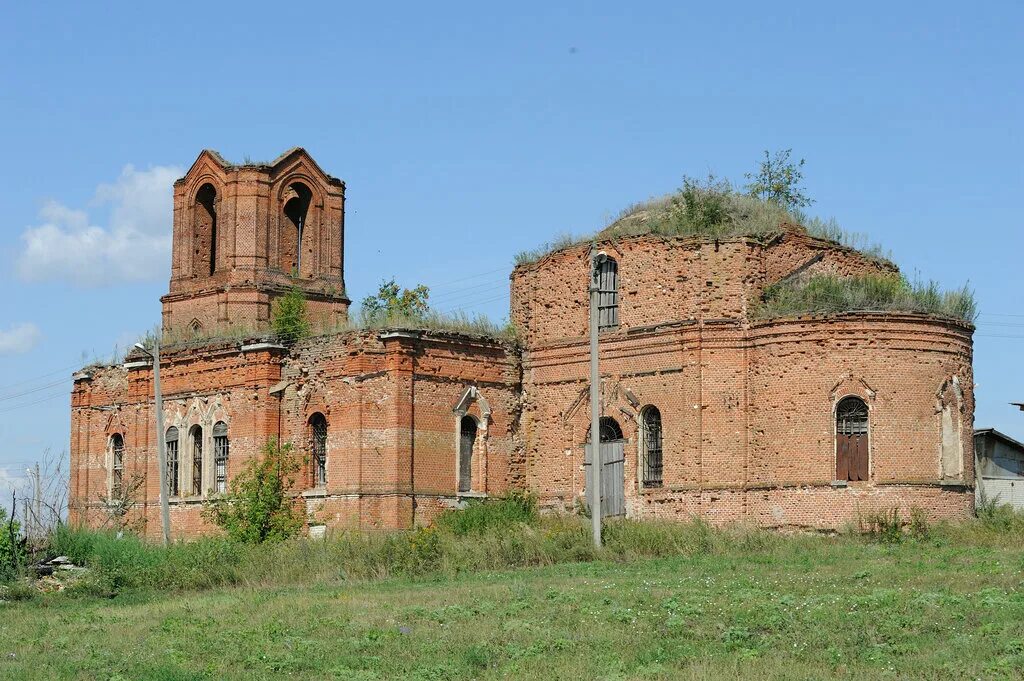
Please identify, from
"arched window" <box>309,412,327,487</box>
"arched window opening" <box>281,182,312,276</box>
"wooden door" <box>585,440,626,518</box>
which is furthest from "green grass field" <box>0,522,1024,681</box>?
"arched window opening" <box>281,182,312,276</box>

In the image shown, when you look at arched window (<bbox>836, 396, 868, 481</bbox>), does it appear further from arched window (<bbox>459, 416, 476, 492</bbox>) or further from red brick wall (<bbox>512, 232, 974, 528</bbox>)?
arched window (<bbox>459, 416, 476, 492</bbox>)

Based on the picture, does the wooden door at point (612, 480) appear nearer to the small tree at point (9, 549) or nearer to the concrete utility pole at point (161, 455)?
the concrete utility pole at point (161, 455)

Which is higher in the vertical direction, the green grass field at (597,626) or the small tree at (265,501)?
the small tree at (265,501)

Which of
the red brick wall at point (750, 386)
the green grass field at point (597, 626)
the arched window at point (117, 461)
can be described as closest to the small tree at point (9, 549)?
the green grass field at point (597, 626)

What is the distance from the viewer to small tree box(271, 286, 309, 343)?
36.6m

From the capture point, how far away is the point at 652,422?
32.2 metres

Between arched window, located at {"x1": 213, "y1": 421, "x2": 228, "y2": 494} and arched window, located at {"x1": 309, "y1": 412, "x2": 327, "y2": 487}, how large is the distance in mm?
2855

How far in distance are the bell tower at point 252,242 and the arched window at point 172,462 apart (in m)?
3.80

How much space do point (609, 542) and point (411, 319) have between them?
7.50 m

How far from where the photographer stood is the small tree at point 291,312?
36.6m

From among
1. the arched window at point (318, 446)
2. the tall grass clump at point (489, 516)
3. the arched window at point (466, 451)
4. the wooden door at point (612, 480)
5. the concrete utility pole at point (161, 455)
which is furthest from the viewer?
the concrete utility pole at point (161, 455)

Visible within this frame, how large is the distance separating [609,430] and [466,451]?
334 centimetres

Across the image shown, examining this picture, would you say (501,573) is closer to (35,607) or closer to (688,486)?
(688,486)

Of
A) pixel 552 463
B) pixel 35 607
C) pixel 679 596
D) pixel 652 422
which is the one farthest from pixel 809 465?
pixel 35 607
